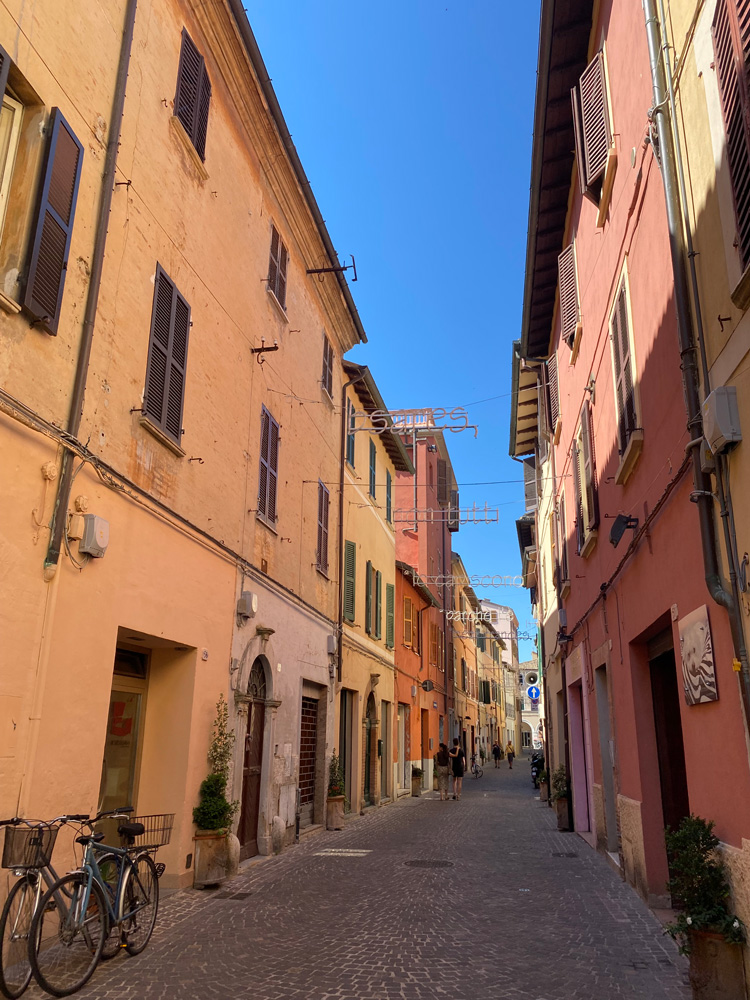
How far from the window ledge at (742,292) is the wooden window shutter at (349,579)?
1298 cm

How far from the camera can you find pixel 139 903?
233 inches

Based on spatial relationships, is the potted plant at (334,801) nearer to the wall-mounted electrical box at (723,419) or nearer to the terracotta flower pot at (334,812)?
the terracotta flower pot at (334,812)

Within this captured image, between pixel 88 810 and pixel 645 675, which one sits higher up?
pixel 645 675

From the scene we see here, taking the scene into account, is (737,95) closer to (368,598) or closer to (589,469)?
(589,469)

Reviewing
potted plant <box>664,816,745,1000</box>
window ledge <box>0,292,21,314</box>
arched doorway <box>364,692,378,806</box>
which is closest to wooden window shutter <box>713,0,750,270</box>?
potted plant <box>664,816,745,1000</box>

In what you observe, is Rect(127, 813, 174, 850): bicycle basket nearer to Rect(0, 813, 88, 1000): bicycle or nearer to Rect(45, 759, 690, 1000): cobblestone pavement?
Rect(45, 759, 690, 1000): cobblestone pavement

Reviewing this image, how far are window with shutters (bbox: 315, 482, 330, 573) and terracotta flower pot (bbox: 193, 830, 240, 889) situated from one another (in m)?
6.49

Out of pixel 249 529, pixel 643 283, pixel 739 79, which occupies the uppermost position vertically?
pixel 643 283

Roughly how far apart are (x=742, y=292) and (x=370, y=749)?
1621 centimetres

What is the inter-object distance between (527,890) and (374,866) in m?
2.37

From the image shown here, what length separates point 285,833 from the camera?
11.6 meters

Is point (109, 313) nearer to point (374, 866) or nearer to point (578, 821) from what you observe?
point (374, 866)

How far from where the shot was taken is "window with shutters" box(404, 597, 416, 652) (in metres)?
24.5

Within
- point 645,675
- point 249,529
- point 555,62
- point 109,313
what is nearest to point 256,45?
point 555,62
